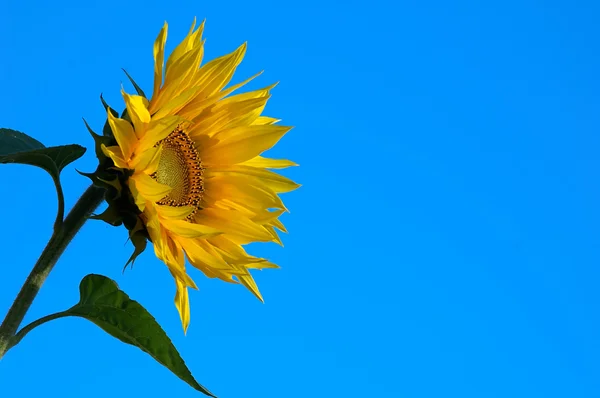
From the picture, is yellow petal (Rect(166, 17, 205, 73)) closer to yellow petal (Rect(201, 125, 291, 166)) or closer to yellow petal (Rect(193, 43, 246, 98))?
yellow petal (Rect(193, 43, 246, 98))

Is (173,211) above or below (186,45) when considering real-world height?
below

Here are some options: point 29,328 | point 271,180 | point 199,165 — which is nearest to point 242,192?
point 271,180

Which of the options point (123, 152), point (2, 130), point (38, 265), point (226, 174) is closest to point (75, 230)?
point (38, 265)

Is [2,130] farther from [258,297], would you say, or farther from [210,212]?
[258,297]

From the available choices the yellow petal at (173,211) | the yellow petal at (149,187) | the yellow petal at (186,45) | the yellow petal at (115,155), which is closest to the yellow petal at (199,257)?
the yellow petal at (173,211)

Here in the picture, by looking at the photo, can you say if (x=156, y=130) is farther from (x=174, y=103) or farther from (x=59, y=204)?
(x=59, y=204)

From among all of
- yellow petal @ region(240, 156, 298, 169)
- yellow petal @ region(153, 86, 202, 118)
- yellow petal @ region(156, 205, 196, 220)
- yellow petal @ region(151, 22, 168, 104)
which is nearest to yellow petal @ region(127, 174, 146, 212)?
yellow petal @ region(156, 205, 196, 220)
